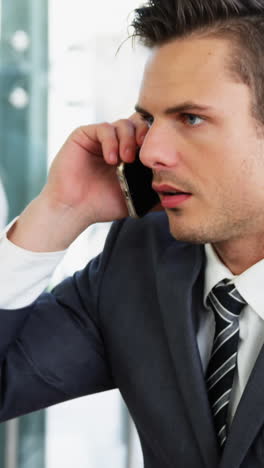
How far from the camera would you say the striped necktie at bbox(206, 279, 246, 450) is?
1.33 m

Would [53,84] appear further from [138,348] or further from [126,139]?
[138,348]

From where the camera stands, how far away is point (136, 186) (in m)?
1.54

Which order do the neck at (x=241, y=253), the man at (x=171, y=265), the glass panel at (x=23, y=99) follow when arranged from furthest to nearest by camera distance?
1. the glass panel at (x=23, y=99)
2. the neck at (x=241, y=253)
3. the man at (x=171, y=265)

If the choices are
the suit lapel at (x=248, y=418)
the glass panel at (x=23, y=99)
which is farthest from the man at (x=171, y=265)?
the glass panel at (x=23, y=99)

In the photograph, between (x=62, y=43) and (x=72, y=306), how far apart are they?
0.91 metres

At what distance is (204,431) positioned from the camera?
1.31m

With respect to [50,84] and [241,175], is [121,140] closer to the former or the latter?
[241,175]

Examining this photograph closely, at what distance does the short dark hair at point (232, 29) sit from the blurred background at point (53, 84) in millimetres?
579

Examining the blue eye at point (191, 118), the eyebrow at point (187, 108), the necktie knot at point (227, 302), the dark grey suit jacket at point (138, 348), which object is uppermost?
the eyebrow at point (187, 108)

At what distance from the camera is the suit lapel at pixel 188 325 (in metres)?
1.31

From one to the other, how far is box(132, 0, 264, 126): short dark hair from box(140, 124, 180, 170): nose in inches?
6.7

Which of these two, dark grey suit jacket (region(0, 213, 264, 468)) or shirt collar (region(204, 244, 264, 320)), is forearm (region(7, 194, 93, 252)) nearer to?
dark grey suit jacket (region(0, 213, 264, 468))

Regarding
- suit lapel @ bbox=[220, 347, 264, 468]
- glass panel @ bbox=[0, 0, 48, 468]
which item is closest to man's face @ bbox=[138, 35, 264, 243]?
suit lapel @ bbox=[220, 347, 264, 468]

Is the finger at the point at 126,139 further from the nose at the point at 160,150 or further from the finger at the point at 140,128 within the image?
the nose at the point at 160,150
